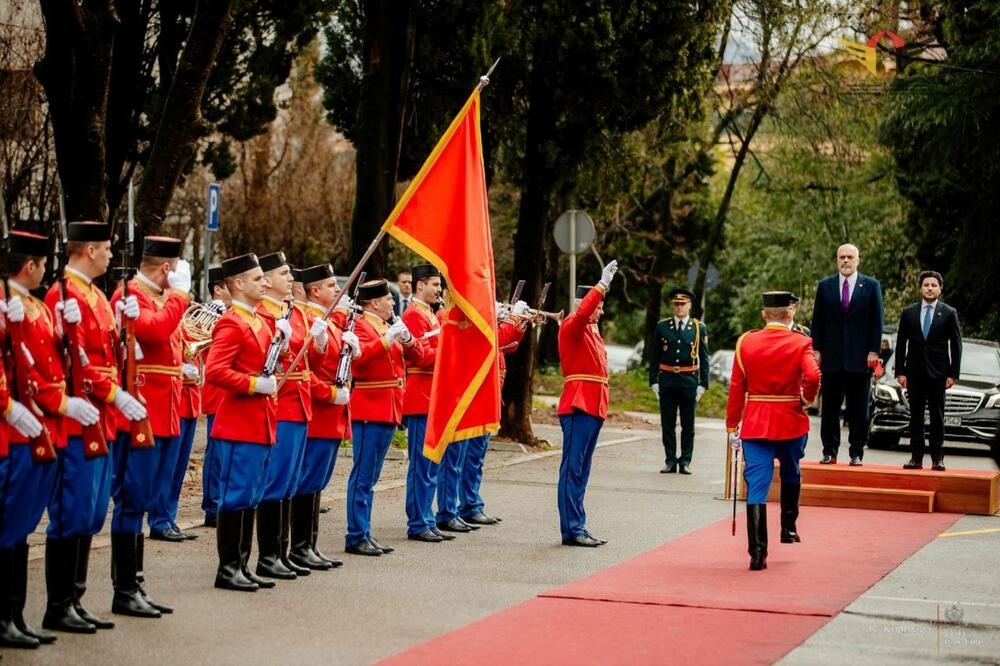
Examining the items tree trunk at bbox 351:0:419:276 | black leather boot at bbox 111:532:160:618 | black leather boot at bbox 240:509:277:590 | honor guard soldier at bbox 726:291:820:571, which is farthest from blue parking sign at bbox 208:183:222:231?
black leather boot at bbox 111:532:160:618

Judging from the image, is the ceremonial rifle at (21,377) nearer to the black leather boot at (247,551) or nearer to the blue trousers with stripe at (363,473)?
the black leather boot at (247,551)

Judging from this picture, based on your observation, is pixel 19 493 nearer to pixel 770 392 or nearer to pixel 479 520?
pixel 770 392

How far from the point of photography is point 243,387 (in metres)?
9.21

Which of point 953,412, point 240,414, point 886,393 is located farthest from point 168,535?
point 953,412

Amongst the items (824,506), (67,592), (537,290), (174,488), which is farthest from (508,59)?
(67,592)

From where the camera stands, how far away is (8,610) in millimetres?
7707

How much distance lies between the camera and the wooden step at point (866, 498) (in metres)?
14.7

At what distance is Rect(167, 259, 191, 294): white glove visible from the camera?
29.5 ft

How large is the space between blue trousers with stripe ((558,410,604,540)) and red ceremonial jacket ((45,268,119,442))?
14.4 feet

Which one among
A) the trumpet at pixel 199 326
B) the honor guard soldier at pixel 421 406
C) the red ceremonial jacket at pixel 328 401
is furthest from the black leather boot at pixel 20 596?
the trumpet at pixel 199 326

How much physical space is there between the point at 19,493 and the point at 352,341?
3321 millimetres

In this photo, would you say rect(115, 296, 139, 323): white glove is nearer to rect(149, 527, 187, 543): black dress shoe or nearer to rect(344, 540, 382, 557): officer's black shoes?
rect(344, 540, 382, 557): officer's black shoes

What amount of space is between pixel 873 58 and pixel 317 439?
23703 mm

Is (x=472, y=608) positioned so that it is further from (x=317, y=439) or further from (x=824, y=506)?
(x=824, y=506)
